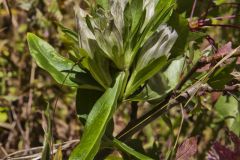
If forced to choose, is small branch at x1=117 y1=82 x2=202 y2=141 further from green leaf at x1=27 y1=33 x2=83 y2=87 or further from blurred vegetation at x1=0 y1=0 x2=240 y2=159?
blurred vegetation at x1=0 y1=0 x2=240 y2=159

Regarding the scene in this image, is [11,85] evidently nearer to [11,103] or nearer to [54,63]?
[11,103]

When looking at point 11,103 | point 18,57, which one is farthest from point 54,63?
point 18,57

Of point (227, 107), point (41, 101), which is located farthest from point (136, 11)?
point (41, 101)

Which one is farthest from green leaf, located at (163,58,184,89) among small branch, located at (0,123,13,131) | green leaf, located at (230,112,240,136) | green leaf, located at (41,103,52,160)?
small branch, located at (0,123,13,131)

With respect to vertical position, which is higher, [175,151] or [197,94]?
[197,94]

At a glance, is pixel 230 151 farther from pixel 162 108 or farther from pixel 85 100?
pixel 85 100

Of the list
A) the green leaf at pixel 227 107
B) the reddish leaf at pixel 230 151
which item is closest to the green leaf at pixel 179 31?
the reddish leaf at pixel 230 151

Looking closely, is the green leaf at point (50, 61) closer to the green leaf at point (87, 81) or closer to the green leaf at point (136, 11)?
the green leaf at point (87, 81)
